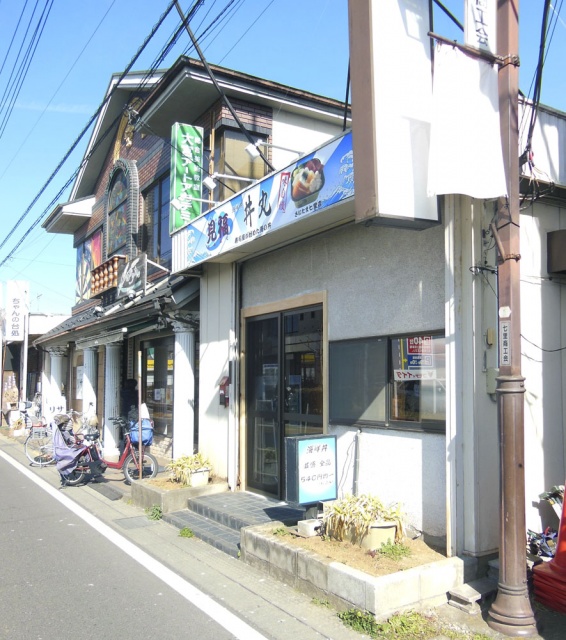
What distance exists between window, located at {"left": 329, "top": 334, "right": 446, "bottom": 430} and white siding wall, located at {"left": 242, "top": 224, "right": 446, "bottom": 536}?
120 mm

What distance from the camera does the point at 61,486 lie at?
1127 cm

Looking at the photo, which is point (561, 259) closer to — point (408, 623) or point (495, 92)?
point (495, 92)

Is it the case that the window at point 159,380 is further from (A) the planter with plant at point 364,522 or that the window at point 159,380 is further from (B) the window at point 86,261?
(A) the planter with plant at point 364,522

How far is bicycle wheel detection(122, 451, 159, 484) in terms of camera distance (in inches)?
435

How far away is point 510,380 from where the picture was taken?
4637mm

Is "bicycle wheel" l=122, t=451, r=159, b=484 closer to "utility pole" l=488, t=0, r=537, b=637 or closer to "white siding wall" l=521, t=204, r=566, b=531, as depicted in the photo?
"white siding wall" l=521, t=204, r=566, b=531

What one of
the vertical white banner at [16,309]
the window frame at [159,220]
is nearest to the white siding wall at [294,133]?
the window frame at [159,220]

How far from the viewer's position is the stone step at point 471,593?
486 centimetres

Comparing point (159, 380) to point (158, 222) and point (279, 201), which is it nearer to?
point (158, 222)

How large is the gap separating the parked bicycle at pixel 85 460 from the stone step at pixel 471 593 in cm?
696

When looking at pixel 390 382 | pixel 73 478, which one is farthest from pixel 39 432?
pixel 390 382

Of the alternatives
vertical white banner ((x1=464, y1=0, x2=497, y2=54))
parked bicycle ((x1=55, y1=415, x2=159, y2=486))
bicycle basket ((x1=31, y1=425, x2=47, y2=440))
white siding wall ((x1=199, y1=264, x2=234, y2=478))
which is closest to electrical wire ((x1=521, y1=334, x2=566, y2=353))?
vertical white banner ((x1=464, y1=0, x2=497, y2=54))

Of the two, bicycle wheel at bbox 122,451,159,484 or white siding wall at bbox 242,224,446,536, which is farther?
bicycle wheel at bbox 122,451,159,484

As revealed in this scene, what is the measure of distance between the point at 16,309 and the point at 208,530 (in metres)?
19.2
